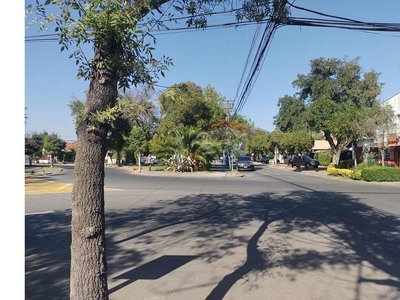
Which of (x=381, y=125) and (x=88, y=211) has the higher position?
(x=381, y=125)

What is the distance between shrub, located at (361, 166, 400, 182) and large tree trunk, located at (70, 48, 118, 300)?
76.1 ft

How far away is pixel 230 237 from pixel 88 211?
5157mm

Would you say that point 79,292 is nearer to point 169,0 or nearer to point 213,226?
point 169,0

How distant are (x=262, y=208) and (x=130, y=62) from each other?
366 inches

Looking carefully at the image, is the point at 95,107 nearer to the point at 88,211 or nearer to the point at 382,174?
the point at 88,211

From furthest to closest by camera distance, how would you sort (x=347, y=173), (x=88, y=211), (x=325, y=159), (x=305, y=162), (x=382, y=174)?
(x=325, y=159) → (x=305, y=162) → (x=347, y=173) → (x=382, y=174) → (x=88, y=211)

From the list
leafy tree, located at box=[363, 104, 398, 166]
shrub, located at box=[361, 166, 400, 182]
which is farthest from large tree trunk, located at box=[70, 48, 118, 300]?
leafy tree, located at box=[363, 104, 398, 166]

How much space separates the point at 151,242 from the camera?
278 inches

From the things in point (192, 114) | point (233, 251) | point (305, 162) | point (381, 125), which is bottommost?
point (233, 251)

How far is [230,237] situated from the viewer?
24.3 ft

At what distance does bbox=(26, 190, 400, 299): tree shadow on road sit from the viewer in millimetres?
5262

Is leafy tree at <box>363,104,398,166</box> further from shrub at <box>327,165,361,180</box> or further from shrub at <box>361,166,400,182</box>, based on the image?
shrub at <box>361,166,400,182</box>

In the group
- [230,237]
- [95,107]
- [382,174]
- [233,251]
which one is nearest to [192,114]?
[382,174]

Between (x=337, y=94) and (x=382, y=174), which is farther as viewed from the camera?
(x=337, y=94)
